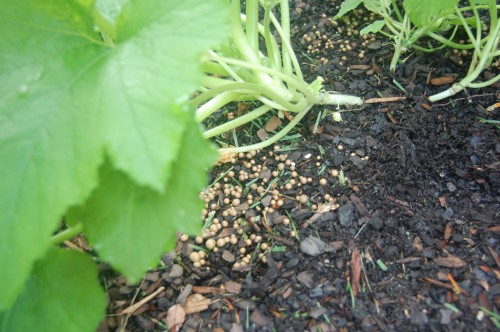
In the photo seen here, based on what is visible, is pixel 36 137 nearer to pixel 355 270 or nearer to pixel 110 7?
pixel 110 7

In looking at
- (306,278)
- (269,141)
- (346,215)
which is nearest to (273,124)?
(269,141)

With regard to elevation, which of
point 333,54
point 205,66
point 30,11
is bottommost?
point 333,54

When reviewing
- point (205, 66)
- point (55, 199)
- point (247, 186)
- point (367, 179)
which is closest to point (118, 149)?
point (55, 199)

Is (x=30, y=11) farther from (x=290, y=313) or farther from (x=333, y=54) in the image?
(x=333, y=54)

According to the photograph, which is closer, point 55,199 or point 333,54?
point 55,199

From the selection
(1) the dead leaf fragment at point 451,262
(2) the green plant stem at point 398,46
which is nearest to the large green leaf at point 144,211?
(1) the dead leaf fragment at point 451,262

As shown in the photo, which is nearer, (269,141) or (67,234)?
(67,234)

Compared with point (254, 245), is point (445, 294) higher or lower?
lower
